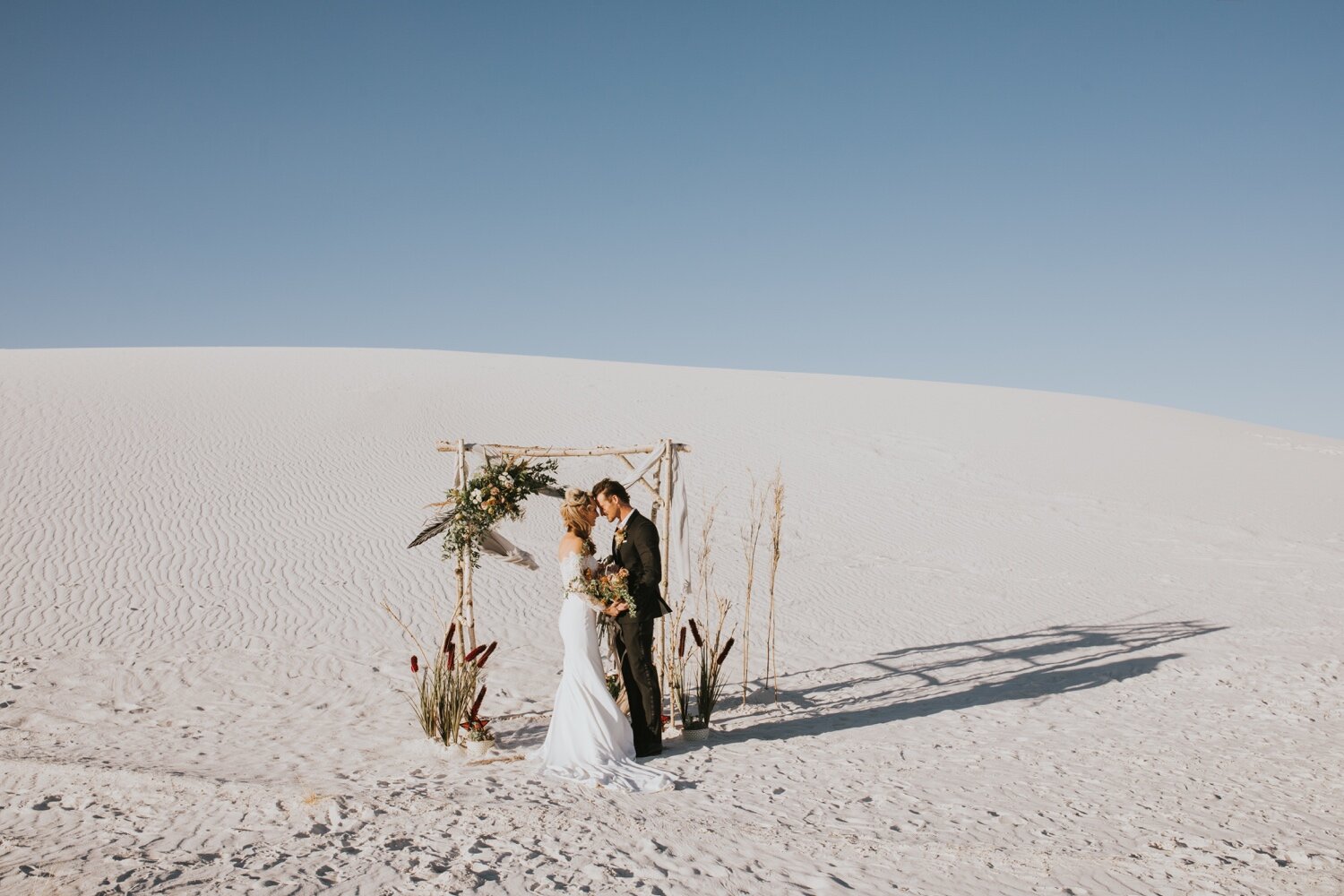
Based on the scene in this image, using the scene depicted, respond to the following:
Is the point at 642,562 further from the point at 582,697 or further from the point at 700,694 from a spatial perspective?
the point at 700,694

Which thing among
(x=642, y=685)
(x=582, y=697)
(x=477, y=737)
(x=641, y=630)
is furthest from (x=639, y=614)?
(x=477, y=737)

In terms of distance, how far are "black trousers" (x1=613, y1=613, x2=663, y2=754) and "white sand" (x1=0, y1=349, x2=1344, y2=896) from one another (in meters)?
0.42

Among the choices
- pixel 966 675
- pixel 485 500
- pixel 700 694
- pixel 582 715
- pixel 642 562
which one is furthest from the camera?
pixel 966 675

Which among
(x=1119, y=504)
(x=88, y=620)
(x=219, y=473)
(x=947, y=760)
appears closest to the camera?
(x=947, y=760)

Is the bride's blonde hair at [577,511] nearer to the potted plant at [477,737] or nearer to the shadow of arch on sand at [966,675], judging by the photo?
the potted plant at [477,737]

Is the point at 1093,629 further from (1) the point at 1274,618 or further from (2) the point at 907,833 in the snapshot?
(2) the point at 907,833

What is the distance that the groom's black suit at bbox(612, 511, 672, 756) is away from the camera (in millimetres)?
7129

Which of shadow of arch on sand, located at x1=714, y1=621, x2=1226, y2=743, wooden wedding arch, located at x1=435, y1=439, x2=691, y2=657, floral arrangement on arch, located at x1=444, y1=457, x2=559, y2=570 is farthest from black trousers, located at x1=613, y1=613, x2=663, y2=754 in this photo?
floral arrangement on arch, located at x1=444, y1=457, x2=559, y2=570

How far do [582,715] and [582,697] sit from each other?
122 millimetres

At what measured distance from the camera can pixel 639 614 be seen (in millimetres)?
7172

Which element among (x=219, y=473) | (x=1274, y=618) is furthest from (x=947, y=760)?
(x=219, y=473)

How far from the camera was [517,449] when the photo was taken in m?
8.60

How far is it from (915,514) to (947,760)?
16.1m

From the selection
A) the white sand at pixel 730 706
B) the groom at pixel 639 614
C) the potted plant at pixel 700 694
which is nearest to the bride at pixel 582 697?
the groom at pixel 639 614
